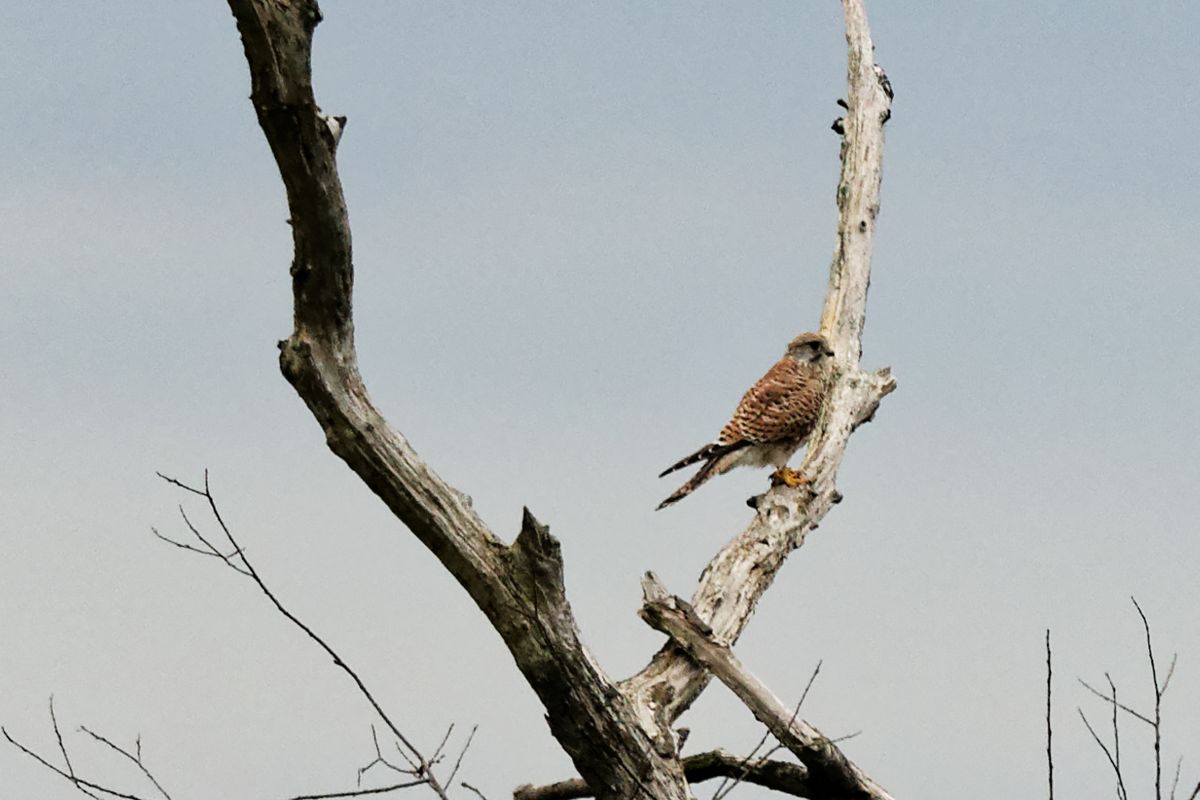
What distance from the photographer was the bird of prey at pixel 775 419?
6.22 m

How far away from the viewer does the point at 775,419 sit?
20.9 ft

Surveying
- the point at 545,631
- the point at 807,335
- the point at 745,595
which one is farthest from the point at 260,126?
the point at 807,335

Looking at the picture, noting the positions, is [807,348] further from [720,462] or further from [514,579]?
[514,579]

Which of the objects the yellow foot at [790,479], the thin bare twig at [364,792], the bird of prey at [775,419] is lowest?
the thin bare twig at [364,792]

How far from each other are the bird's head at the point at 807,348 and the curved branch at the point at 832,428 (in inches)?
3.9

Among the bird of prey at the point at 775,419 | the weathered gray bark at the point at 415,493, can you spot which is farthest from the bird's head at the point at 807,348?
the weathered gray bark at the point at 415,493

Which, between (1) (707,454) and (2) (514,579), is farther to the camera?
(1) (707,454)

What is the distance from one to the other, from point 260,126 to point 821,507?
2888 mm

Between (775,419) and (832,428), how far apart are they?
2.34ft

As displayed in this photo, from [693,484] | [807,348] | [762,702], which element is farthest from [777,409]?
[762,702]

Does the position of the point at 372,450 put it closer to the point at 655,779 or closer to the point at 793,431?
the point at 655,779

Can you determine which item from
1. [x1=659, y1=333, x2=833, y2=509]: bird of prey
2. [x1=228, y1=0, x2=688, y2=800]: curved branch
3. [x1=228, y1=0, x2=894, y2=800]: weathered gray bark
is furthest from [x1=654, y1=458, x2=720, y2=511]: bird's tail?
[x1=228, y1=0, x2=688, y2=800]: curved branch

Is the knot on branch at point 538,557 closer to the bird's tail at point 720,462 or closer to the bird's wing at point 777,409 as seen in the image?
the bird's tail at point 720,462

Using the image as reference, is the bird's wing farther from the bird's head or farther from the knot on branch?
the knot on branch
